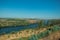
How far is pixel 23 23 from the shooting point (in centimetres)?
1409

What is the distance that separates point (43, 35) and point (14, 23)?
27.2 ft

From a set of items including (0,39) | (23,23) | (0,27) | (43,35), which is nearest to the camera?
(43,35)

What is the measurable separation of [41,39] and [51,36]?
32 cm

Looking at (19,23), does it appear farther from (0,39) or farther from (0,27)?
(0,39)

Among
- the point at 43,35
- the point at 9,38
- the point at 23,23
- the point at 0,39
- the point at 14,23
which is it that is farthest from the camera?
the point at 23,23

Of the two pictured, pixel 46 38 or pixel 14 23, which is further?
pixel 14 23

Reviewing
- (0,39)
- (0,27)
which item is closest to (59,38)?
(0,39)

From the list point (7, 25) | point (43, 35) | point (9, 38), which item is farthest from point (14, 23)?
point (43, 35)

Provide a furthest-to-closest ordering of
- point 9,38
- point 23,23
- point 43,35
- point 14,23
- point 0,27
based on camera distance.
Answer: point 23,23 < point 14,23 < point 0,27 < point 9,38 < point 43,35

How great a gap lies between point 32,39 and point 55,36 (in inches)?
29.1

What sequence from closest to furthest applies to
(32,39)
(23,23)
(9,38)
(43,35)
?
1. (32,39)
2. (43,35)
3. (9,38)
4. (23,23)

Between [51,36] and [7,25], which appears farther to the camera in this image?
[7,25]

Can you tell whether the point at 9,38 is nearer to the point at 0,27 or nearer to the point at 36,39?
the point at 36,39

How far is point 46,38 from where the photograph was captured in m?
4.59
